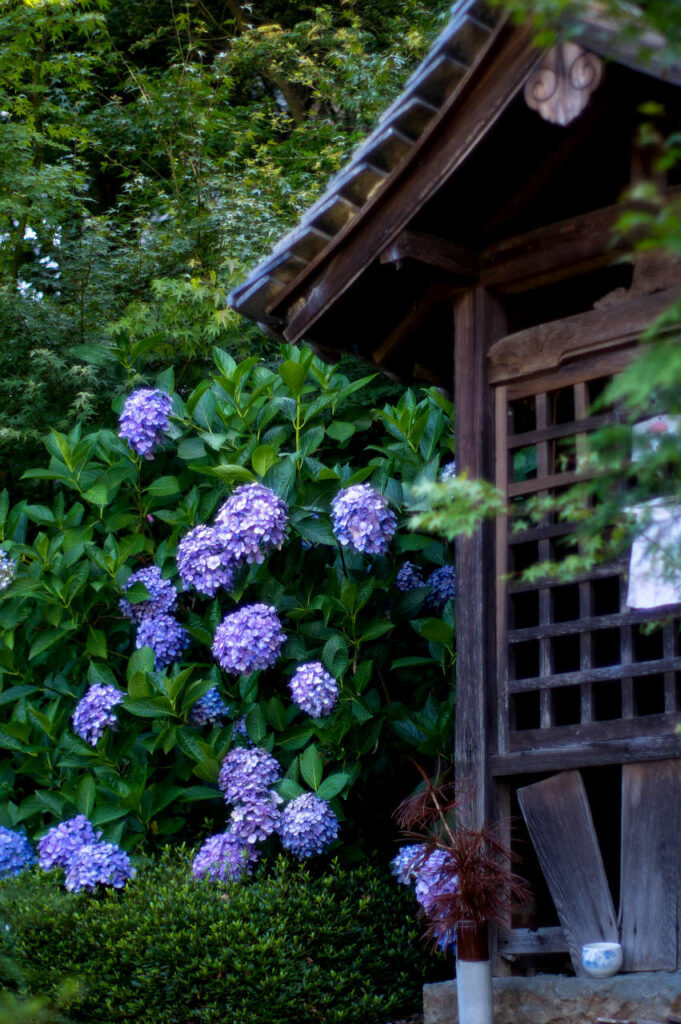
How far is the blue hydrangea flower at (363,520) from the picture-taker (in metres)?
5.64

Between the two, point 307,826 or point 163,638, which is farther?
Result: point 163,638

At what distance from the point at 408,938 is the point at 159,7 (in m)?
10.2

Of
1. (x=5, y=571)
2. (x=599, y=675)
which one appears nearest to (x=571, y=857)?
(x=599, y=675)

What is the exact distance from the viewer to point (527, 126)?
438 centimetres

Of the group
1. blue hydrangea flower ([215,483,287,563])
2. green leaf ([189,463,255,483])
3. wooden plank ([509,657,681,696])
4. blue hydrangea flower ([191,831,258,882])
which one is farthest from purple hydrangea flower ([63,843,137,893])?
wooden plank ([509,657,681,696])

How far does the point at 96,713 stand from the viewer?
594 centimetres

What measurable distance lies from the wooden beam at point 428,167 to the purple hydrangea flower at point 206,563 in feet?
4.68

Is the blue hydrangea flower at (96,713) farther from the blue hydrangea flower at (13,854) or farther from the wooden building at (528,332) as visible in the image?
the wooden building at (528,332)

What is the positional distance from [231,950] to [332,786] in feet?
→ 3.02

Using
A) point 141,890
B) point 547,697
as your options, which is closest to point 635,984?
point 547,697

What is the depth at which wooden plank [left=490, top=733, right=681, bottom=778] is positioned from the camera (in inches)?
157

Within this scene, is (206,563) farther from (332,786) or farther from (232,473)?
(332,786)

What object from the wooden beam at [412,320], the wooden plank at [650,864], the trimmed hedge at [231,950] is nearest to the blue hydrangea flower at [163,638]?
the trimmed hedge at [231,950]

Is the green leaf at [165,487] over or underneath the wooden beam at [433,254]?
underneath
